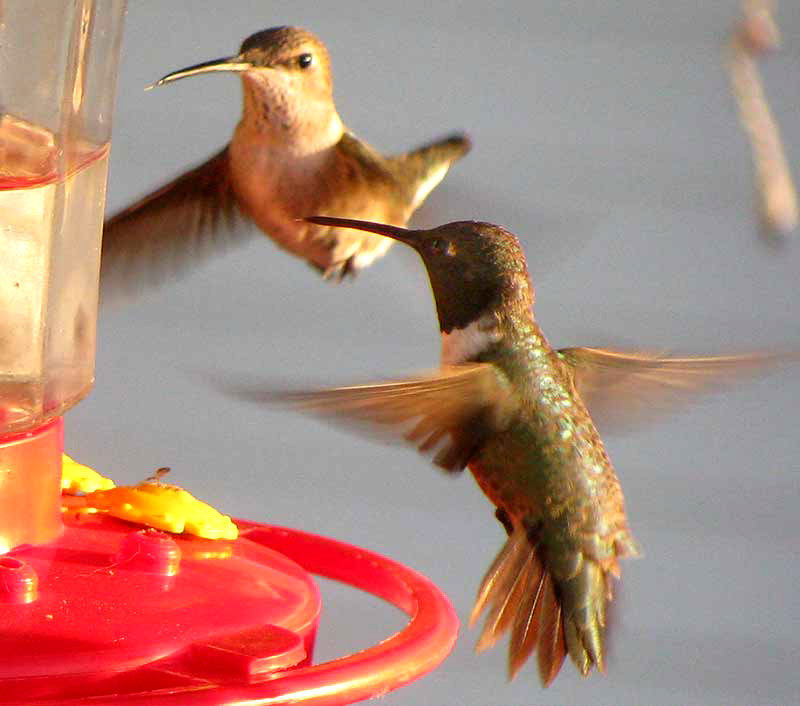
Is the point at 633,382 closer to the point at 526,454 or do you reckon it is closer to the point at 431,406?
the point at 526,454

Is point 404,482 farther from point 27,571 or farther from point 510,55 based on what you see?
point 27,571

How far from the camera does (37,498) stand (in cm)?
209

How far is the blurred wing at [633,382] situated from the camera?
2.66 m

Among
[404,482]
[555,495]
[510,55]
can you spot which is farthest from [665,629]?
[555,495]

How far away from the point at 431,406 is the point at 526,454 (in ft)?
1.17

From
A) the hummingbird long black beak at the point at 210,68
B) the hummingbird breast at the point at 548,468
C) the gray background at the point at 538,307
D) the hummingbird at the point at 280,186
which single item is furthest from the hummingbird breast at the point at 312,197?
the gray background at the point at 538,307

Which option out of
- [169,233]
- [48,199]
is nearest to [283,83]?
[169,233]

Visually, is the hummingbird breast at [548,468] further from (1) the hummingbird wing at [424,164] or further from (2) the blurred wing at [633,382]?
(1) the hummingbird wing at [424,164]

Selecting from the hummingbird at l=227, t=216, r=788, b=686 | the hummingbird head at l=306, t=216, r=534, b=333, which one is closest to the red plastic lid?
the hummingbird at l=227, t=216, r=788, b=686

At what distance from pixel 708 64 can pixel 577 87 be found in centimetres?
39

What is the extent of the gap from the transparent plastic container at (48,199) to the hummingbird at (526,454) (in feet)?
1.42

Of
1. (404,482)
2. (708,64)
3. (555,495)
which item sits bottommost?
(404,482)

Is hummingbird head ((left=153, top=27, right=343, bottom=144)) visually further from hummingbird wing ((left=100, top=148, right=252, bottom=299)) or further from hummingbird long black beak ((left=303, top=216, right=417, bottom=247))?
hummingbird long black beak ((left=303, top=216, right=417, bottom=247))

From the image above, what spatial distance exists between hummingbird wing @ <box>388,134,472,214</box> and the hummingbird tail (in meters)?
0.72
